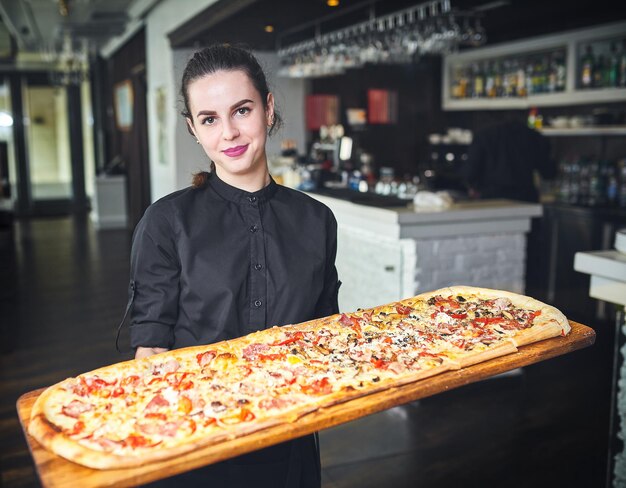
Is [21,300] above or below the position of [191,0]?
below

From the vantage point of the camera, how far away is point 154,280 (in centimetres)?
171

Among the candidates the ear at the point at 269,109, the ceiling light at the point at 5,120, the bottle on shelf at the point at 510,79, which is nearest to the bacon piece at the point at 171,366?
the ear at the point at 269,109

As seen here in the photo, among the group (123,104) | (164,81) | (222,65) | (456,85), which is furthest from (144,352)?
(123,104)

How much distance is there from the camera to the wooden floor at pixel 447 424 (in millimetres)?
2975

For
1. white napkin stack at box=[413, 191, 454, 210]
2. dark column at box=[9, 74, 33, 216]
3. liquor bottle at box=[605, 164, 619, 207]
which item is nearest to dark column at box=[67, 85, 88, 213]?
dark column at box=[9, 74, 33, 216]

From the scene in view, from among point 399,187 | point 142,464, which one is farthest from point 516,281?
point 142,464

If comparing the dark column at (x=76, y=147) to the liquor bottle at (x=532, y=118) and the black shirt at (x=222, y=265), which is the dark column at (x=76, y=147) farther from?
the black shirt at (x=222, y=265)

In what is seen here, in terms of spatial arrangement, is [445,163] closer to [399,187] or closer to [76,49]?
[399,187]

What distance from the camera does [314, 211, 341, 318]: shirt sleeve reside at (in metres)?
1.90

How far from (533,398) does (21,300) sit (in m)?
4.54

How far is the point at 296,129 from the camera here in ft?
26.5

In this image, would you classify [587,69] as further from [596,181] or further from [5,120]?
[5,120]

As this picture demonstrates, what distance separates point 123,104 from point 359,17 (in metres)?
5.48

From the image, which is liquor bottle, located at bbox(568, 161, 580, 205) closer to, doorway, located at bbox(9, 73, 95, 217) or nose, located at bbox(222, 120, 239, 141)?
nose, located at bbox(222, 120, 239, 141)
